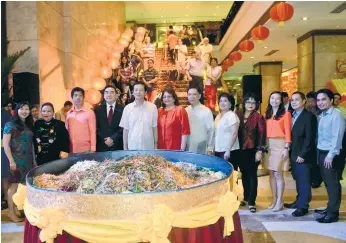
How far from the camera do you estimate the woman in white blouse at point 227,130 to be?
12.2ft

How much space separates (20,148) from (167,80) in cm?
718

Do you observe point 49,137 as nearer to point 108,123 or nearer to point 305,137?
point 108,123

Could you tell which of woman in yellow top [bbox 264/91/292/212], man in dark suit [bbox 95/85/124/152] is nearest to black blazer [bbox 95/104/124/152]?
man in dark suit [bbox 95/85/124/152]

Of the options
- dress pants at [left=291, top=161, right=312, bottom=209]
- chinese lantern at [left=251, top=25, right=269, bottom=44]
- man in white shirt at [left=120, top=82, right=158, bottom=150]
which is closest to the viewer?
man in white shirt at [left=120, top=82, right=158, bottom=150]

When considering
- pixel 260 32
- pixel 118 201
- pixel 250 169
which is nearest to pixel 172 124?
pixel 250 169

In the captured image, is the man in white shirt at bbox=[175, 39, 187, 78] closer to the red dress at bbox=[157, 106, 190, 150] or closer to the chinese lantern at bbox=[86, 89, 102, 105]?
the chinese lantern at bbox=[86, 89, 102, 105]

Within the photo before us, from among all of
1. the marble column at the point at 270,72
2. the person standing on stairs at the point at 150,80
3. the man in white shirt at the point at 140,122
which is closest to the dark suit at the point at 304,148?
the man in white shirt at the point at 140,122

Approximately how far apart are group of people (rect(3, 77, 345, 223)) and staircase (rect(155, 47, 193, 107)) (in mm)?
5206

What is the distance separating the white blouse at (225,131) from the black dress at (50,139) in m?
1.53

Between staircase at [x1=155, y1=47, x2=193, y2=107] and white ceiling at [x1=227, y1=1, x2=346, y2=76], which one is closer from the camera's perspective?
white ceiling at [x1=227, y1=1, x2=346, y2=76]

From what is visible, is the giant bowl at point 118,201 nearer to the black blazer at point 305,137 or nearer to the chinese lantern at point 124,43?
the black blazer at point 305,137

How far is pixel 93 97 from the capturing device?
7.41 metres

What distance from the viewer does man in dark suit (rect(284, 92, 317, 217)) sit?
3.47 m

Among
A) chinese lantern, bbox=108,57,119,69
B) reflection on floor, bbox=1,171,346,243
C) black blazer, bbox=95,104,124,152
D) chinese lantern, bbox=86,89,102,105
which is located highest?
chinese lantern, bbox=108,57,119,69
